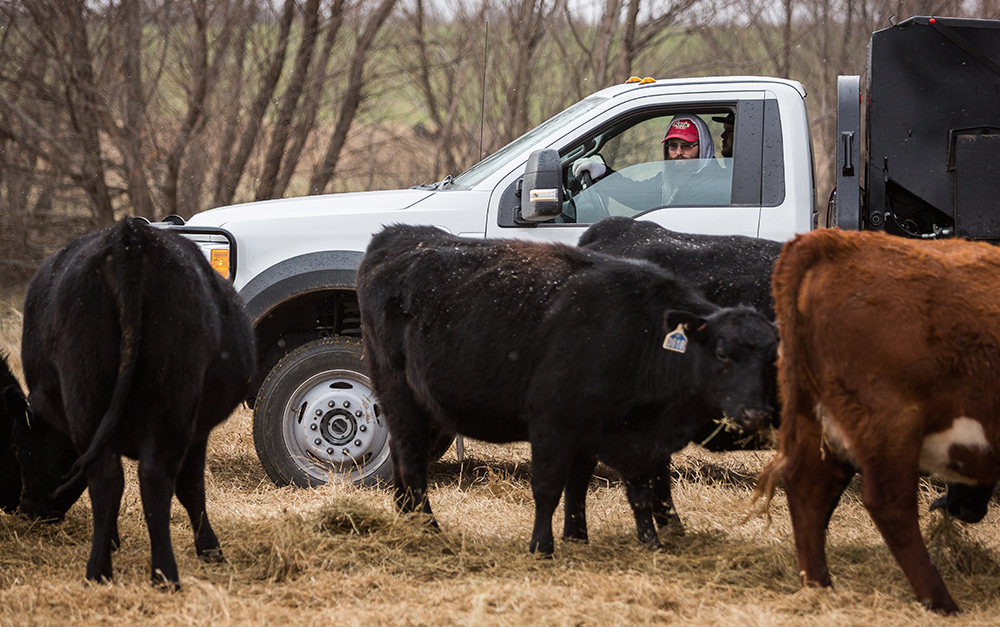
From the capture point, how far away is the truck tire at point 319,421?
5809 millimetres

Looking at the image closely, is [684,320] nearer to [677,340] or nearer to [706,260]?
[677,340]

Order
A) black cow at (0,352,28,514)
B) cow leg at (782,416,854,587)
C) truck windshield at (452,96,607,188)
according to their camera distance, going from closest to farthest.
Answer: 1. cow leg at (782,416,854,587)
2. black cow at (0,352,28,514)
3. truck windshield at (452,96,607,188)

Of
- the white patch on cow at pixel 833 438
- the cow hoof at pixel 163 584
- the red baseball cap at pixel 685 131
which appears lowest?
the cow hoof at pixel 163 584

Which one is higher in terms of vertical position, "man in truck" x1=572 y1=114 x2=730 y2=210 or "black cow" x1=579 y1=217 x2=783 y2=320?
"man in truck" x1=572 y1=114 x2=730 y2=210

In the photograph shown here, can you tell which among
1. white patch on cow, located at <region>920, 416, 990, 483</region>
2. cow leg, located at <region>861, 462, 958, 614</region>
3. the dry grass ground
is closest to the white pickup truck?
the dry grass ground

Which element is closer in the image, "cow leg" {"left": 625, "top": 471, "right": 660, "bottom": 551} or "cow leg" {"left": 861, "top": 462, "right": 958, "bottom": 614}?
"cow leg" {"left": 861, "top": 462, "right": 958, "bottom": 614}

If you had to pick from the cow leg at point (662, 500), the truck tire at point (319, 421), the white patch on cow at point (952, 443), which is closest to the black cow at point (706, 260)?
the cow leg at point (662, 500)

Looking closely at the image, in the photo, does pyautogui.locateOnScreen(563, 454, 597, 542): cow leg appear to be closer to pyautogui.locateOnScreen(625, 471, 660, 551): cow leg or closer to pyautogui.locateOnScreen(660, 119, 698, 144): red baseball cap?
pyautogui.locateOnScreen(625, 471, 660, 551): cow leg

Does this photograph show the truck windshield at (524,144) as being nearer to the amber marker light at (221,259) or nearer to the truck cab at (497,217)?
the truck cab at (497,217)

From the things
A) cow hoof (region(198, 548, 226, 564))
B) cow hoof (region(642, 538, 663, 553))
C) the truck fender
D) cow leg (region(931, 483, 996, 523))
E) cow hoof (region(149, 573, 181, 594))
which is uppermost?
the truck fender

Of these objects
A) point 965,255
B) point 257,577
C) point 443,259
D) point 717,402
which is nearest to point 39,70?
point 443,259

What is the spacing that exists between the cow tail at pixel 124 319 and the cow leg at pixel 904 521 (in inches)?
112

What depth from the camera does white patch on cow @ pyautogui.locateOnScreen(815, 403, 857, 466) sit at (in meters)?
3.64

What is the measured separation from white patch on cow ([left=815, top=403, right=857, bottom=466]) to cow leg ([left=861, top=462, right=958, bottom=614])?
0.13 metres
